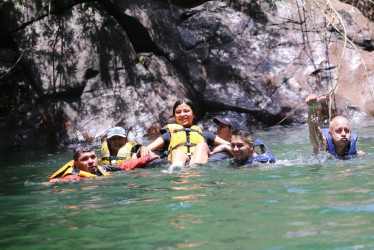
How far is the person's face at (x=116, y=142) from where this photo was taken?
759cm

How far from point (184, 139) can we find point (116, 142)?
1.03m

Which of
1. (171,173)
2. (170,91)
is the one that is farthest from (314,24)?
(171,173)

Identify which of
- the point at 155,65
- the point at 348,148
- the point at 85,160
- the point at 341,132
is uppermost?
the point at 155,65

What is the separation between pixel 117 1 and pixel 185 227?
10.5 m

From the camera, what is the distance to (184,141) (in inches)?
291

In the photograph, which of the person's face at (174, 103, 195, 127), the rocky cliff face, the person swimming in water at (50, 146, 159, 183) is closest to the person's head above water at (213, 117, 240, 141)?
the person's face at (174, 103, 195, 127)

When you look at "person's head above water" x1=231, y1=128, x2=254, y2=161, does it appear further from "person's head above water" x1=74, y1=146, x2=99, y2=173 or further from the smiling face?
the smiling face

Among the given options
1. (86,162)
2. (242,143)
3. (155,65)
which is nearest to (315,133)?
(242,143)

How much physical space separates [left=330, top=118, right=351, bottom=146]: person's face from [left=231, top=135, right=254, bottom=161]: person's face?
1.07m

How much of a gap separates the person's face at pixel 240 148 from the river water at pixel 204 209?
20 centimetres

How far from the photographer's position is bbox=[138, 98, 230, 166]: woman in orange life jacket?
6883 millimetres

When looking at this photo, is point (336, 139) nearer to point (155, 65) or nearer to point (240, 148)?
point (240, 148)

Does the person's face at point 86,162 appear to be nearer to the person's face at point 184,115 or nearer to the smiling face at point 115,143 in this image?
the smiling face at point 115,143

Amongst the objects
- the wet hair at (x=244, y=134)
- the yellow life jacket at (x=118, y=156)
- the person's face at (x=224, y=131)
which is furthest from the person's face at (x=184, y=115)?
the wet hair at (x=244, y=134)
